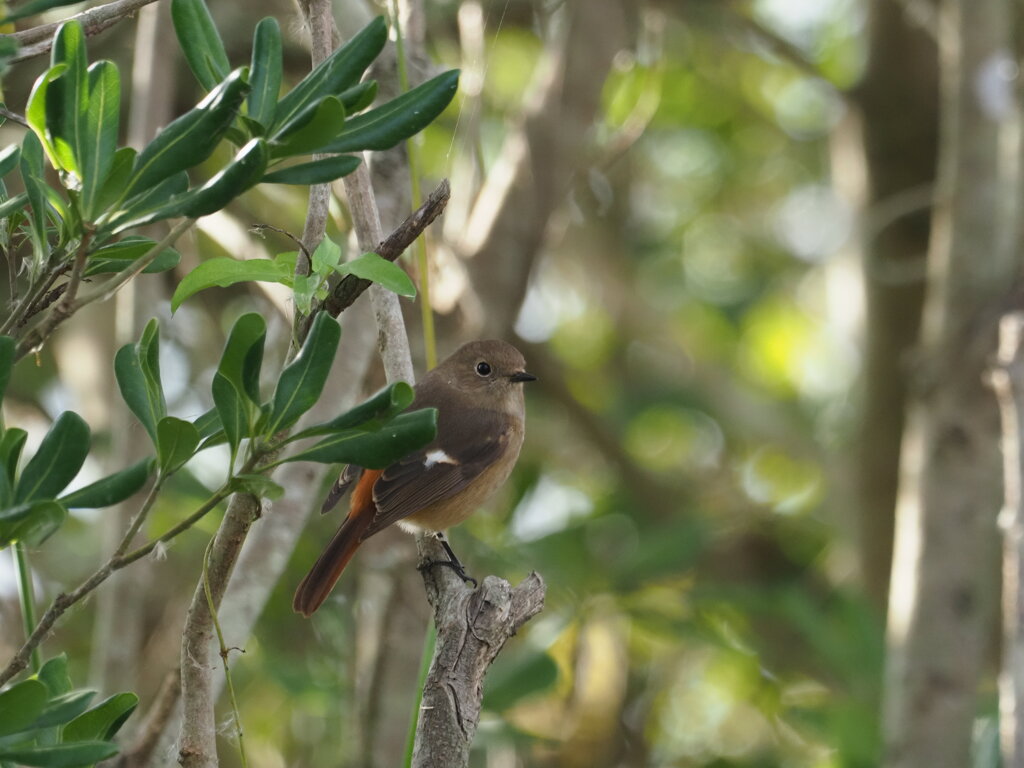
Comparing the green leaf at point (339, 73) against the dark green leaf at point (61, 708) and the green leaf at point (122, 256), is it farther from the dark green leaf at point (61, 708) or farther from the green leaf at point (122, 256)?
the dark green leaf at point (61, 708)

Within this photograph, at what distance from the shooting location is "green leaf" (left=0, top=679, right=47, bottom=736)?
128 centimetres

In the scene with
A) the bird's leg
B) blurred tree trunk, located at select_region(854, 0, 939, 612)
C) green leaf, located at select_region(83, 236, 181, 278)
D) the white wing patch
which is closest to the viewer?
green leaf, located at select_region(83, 236, 181, 278)

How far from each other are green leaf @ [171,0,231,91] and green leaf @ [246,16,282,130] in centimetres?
9

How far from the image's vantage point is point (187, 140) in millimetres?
1411

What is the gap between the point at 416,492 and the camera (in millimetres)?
3713

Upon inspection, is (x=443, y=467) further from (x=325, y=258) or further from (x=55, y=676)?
(x=55, y=676)

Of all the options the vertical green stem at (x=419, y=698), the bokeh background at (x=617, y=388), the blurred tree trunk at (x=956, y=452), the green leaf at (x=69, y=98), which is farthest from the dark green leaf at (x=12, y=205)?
the blurred tree trunk at (x=956, y=452)

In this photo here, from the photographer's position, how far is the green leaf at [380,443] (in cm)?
151

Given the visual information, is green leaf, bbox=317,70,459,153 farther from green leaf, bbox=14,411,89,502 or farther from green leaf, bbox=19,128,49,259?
green leaf, bbox=14,411,89,502

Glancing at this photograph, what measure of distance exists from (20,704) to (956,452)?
3565mm

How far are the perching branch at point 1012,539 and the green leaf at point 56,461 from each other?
2.12 metres

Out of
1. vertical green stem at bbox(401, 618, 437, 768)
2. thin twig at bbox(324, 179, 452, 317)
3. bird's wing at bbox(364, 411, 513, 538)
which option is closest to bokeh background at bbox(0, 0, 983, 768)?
bird's wing at bbox(364, 411, 513, 538)

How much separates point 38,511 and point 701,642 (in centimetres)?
429

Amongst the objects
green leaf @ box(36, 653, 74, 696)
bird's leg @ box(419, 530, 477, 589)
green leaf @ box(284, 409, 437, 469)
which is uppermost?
bird's leg @ box(419, 530, 477, 589)
